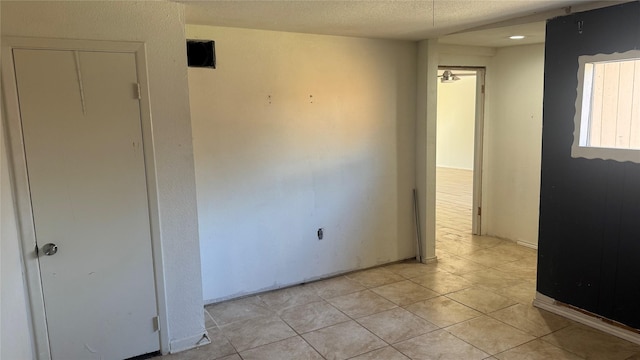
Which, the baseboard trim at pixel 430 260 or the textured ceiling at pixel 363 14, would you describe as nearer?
the textured ceiling at pixel 363 14

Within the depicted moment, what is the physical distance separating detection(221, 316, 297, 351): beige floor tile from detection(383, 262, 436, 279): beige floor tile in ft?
4.94

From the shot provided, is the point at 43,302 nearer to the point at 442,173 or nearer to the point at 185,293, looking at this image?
the point at 185,293

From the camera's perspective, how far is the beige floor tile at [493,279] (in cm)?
401

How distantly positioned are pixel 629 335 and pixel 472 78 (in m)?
9.04

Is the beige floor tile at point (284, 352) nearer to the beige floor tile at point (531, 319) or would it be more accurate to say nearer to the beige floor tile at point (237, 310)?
the beige floor tile at point (237, 310)

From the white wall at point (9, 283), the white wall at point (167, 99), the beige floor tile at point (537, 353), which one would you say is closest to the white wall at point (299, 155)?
the white wall at point (167, 99)

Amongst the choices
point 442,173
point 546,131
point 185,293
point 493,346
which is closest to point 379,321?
point 493,346

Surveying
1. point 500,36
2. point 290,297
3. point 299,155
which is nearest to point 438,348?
point 290,297

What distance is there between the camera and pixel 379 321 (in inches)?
132

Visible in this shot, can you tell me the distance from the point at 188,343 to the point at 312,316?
0.96 m

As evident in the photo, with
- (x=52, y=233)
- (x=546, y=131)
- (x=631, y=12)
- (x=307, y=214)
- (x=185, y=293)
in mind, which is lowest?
(x=185, y=293)

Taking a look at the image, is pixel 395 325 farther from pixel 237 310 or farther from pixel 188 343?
pixel 188 343

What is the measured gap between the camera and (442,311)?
3480 mm

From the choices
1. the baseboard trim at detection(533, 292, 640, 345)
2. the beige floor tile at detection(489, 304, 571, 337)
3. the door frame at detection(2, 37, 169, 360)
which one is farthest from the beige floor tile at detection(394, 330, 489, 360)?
the door frame at detection(2, 37, 169, 360)
